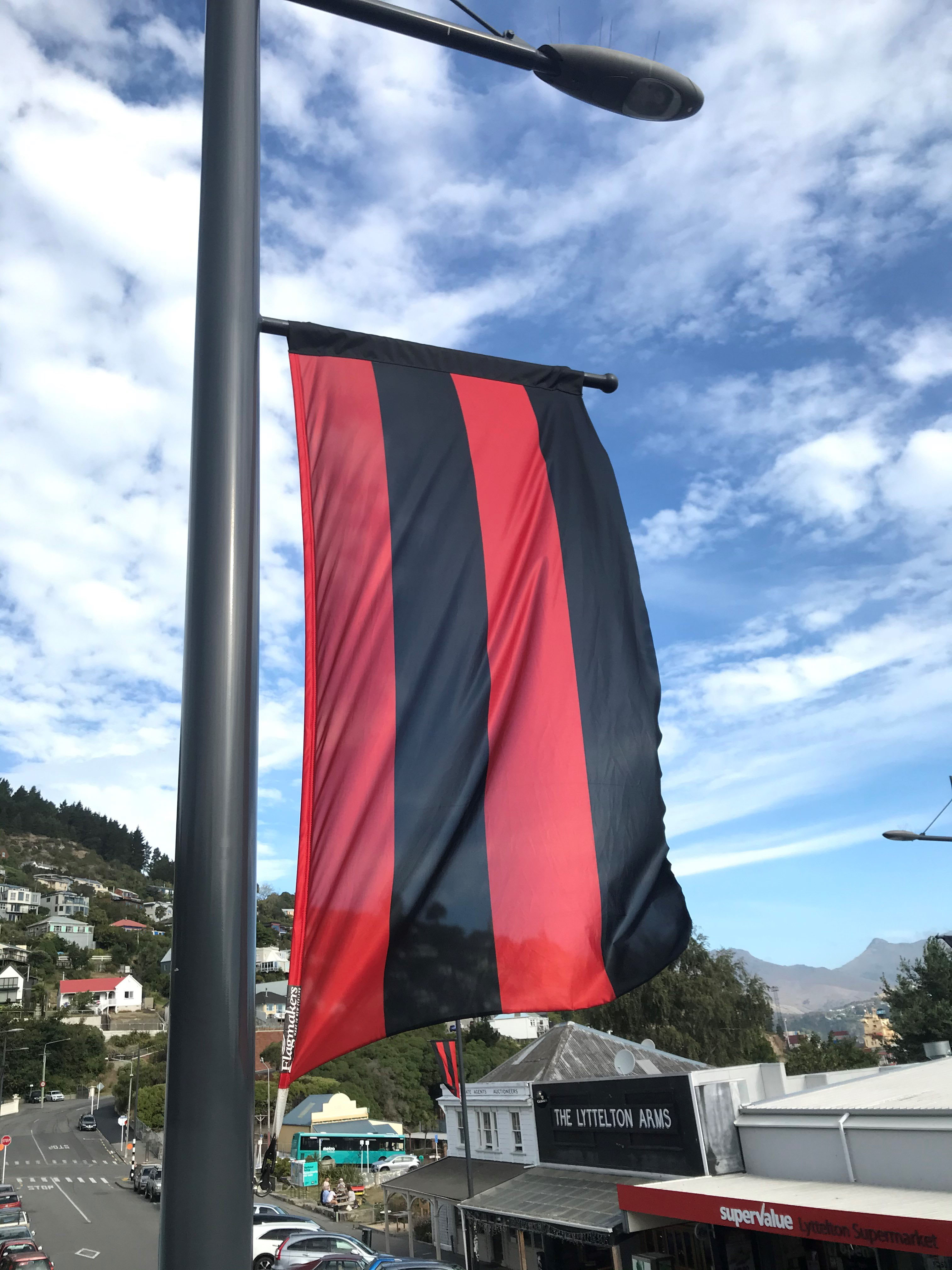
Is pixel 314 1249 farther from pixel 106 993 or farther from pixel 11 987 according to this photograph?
pixel 11 987

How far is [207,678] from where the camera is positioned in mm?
2342

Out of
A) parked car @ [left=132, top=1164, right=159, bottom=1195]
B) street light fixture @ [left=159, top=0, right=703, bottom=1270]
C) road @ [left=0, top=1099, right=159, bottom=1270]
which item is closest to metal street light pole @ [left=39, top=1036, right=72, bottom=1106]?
road @ [left=0, top=1099, right=159, bottom=1270]

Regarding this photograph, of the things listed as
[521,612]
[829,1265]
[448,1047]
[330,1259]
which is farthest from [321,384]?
[448,1047]

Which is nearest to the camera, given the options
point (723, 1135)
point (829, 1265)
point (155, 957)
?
point (829, 1265)

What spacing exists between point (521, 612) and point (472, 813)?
0.84m

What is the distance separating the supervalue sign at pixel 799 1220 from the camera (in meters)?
12.8

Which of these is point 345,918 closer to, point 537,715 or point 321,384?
point 537,715

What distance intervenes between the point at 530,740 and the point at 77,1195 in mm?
51546

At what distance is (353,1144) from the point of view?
58656mm

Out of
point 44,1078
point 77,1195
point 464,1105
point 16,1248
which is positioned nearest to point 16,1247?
point 16,1248

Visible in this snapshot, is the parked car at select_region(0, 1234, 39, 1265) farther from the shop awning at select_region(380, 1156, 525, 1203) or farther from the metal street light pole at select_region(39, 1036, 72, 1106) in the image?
the metal street light pole at select_region(39, 1036, 72, 1106)

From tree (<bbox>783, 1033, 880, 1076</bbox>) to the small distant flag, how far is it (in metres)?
29.3

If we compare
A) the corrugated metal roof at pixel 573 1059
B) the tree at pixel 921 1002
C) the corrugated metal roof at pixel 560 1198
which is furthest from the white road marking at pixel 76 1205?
the tree at pixel 921 1002

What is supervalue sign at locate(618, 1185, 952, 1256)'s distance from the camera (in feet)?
41.8
